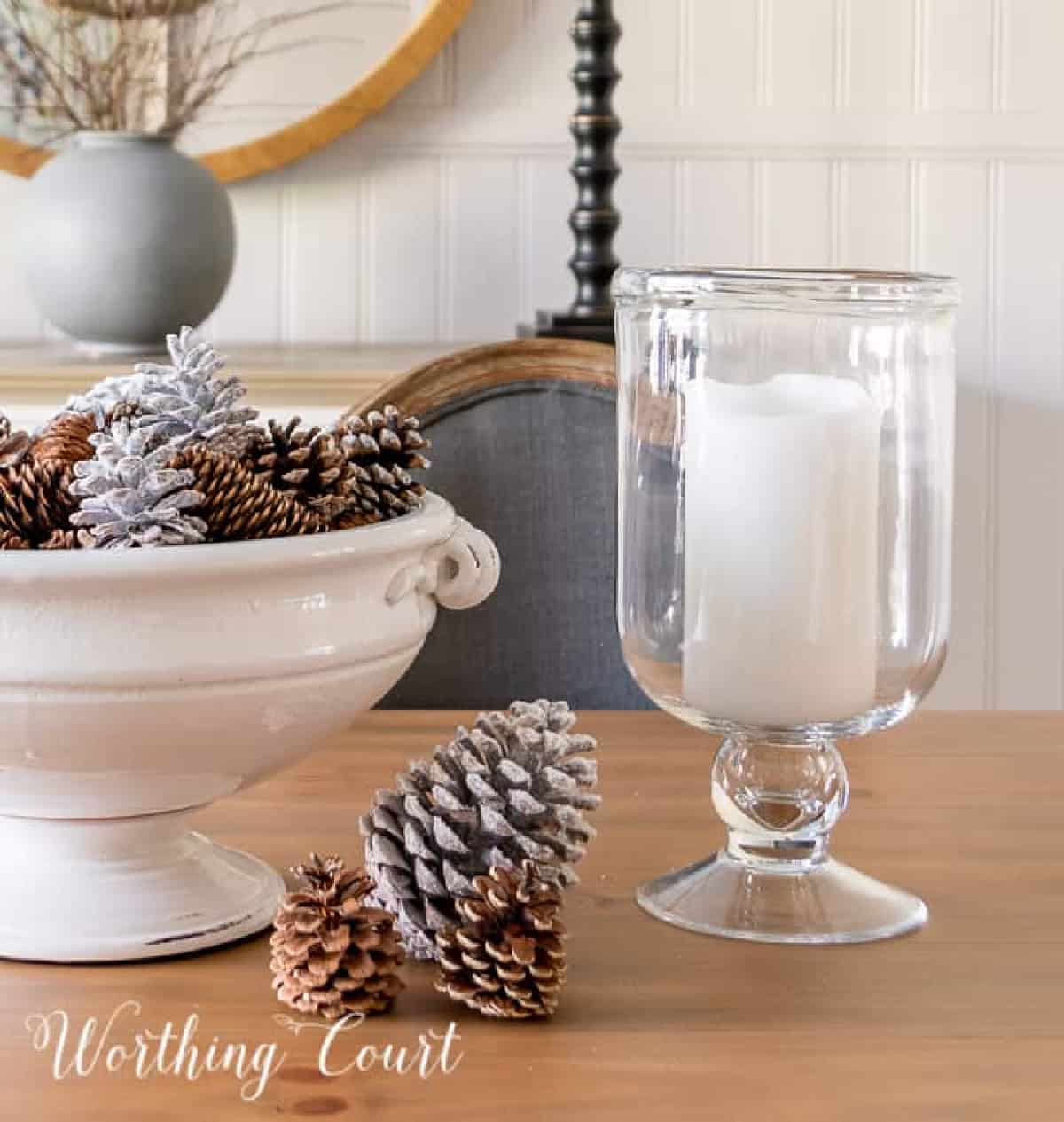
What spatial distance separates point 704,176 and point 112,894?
5.36 feet

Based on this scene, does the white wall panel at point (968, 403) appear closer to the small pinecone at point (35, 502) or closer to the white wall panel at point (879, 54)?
the white wall panel at point (879, 54)

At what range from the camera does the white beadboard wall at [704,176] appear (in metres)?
2.12

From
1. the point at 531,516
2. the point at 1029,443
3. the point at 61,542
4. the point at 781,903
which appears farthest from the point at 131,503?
the point at 1029,443

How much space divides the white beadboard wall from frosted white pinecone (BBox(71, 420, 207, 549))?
1585 mm

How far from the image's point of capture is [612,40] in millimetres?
1886

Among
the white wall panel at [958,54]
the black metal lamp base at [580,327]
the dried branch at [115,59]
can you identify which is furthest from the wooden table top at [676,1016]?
the white wall panel at [958,54]

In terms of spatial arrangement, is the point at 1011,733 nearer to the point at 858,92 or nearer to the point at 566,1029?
the point at 566,1029

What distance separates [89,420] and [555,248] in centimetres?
153

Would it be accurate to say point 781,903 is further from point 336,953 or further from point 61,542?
point 61,542

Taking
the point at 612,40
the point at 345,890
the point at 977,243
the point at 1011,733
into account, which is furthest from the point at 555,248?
the point at 345,890

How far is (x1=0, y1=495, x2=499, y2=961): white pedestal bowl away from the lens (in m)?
0.58

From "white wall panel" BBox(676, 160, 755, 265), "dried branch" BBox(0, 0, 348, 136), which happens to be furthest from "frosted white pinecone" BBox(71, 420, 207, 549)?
"white wall panel" BBox(676, 160, 755, 265)

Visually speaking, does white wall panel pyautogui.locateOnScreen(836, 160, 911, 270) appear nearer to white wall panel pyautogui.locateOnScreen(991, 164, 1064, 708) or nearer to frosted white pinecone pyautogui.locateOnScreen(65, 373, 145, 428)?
white wall panel pyautogui.locateOnScreen(991, 164, 1064, 708)

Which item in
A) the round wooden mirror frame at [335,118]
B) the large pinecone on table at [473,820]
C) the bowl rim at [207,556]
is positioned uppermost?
the round wooden mirror frame at [335,118]
